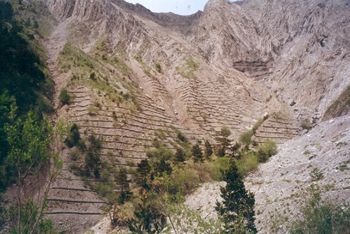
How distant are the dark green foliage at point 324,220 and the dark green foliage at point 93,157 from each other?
73.5 ft

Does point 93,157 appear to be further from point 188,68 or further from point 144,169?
point 188,68

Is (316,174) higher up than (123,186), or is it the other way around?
(123,186)

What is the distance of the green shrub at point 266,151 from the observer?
42.9 metres

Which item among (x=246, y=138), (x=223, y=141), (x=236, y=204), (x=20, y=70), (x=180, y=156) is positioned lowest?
(x=236, y=204)

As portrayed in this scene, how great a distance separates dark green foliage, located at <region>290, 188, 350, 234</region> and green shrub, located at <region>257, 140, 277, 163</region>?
20713mm

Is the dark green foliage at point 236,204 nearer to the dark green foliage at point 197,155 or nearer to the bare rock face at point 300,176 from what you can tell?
the bare rock face at point 300,176

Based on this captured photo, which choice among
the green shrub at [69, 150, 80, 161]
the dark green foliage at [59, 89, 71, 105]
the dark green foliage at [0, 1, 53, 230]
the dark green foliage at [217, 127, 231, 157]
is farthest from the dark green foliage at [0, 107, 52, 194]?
the dark green foliage at [59, 89, 71, 105]

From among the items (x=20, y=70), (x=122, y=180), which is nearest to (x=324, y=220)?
(x=122, y=180)

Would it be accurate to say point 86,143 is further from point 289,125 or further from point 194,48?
point 194,48

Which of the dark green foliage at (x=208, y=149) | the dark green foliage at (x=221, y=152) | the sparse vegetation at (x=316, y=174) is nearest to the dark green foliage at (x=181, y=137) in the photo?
the dark green foliage at (x=208, y=149)

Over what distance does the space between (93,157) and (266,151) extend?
16124 millimetres

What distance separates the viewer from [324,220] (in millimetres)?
19797

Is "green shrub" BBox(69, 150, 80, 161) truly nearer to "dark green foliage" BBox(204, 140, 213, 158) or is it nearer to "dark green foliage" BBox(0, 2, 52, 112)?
"dark green foliage" BBox(0, 2, 52, 112)

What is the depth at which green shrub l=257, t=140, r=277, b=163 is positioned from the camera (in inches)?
1689
